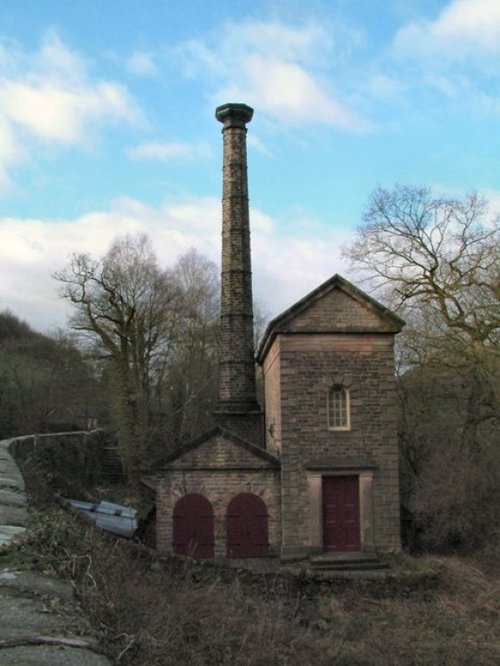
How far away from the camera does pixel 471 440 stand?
2138 centimetres

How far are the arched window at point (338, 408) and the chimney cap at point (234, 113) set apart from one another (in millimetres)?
11625

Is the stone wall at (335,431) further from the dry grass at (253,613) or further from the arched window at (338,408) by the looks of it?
the dry grass at (253,613)

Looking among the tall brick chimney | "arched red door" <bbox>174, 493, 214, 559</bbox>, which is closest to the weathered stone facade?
"arched red door" <bbox>174, 493, 214, 559</bbox>

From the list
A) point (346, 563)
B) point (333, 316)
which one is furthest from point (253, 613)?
point (333, 316)

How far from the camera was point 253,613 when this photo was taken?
9523 millimetres

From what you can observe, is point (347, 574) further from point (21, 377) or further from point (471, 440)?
point (21, 377)

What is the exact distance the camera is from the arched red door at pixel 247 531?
18.1 meters

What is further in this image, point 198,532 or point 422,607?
point 198,532

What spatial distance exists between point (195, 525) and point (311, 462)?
11.9 ft

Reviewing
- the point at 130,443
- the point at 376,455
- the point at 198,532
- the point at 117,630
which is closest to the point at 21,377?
the point at 130,443

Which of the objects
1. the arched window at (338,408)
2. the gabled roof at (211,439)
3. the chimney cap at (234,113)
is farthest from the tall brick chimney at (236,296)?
the arched window at (338,408)

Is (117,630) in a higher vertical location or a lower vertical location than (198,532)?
higher

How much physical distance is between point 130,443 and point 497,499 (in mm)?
17758

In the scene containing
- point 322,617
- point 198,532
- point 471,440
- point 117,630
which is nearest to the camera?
point 117,630
